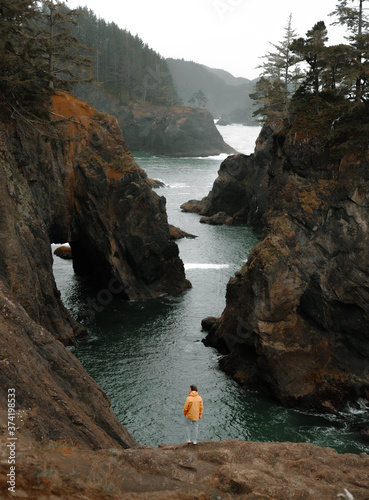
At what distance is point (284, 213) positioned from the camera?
110 feet

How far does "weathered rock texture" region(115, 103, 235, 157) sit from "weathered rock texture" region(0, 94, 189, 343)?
114 metres

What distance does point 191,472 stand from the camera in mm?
12125

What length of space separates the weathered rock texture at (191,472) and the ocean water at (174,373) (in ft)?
38.4

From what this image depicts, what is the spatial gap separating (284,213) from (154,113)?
139510 mm

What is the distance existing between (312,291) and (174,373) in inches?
452

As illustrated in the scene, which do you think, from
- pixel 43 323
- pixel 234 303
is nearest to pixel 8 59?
pixel 43 323

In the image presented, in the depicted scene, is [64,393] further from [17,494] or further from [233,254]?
[233,254]

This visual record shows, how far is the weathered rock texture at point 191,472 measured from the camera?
29.6ft

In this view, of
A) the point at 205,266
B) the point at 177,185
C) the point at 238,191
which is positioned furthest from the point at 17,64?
the point at 177,185

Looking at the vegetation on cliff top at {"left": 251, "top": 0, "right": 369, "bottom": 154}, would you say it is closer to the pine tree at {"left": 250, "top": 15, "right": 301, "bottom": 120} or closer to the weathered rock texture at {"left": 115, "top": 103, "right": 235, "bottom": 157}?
the pine tree at {"left": 250, "top": 15, "right": 301, "bottom": 120}

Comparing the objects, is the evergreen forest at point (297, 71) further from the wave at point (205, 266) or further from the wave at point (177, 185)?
the wave at point (177, 185)

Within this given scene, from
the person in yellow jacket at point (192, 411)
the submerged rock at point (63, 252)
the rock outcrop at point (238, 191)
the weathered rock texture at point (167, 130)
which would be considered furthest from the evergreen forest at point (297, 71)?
the weathered rock texture at point (167, 130)

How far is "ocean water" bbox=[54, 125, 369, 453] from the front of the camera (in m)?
26.5

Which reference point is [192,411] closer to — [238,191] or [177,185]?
[238,191]
